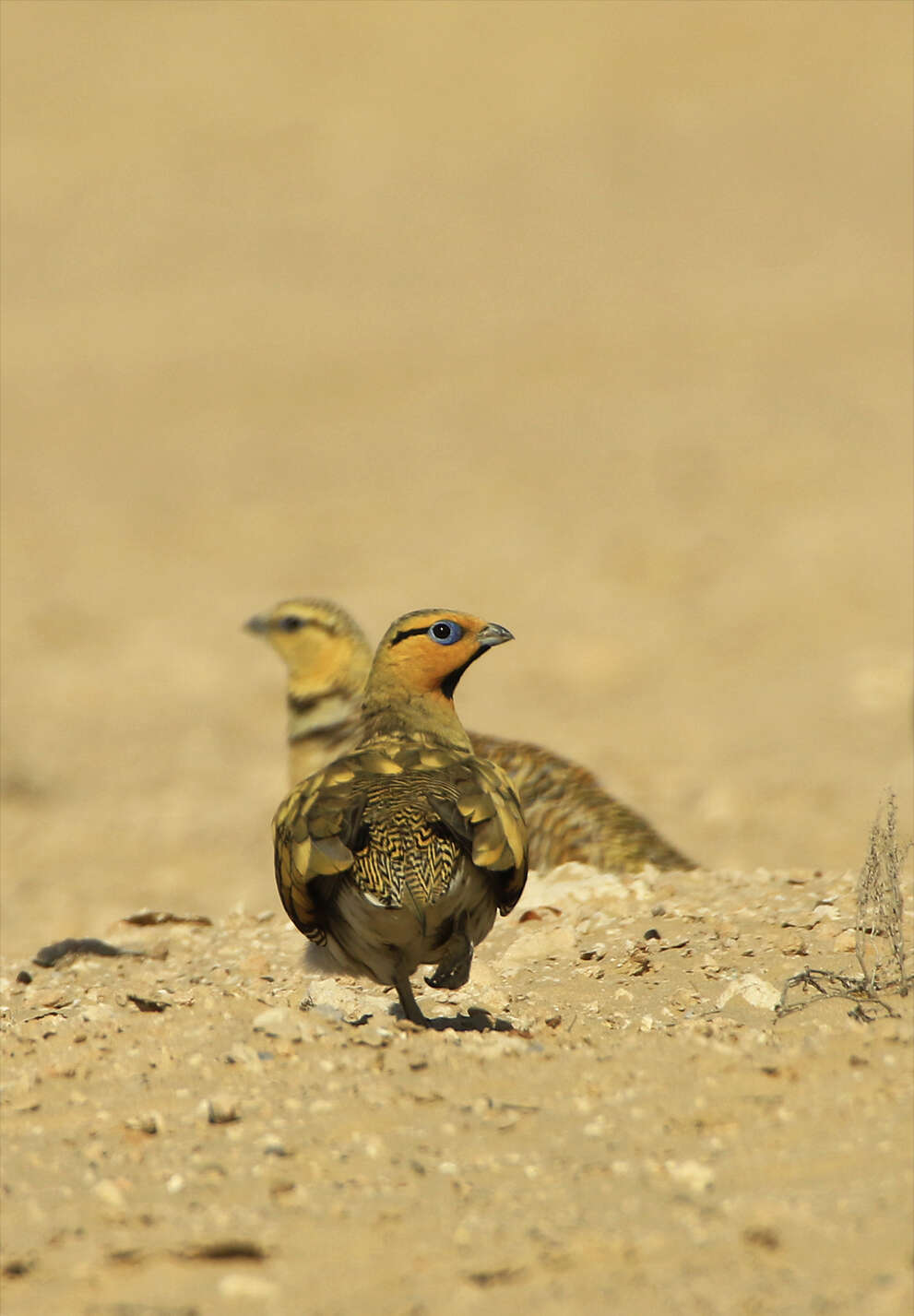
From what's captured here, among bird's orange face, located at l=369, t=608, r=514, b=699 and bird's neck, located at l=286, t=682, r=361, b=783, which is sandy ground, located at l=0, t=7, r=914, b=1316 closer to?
bird's neck, located at l=286, t=682, r=361, b=783

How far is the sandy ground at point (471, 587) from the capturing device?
157 inches

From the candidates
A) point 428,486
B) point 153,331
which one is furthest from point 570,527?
point 153,331

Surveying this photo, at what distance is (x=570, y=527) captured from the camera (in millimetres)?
20641

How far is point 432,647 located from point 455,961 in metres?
1.39

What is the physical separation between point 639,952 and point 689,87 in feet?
112

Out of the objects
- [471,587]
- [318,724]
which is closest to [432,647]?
[318,724]

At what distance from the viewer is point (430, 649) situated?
6.75 metres

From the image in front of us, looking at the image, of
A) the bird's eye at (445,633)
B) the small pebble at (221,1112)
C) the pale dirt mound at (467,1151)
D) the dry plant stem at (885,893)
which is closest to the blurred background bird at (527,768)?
the bird's eye at (445,633)

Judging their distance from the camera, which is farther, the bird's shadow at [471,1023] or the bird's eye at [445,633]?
the bird's eye at [445,633]

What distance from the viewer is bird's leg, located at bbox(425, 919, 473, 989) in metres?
5.70

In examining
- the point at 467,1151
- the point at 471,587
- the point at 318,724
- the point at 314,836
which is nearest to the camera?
the point at 467,1151

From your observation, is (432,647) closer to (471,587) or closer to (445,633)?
(445,633)

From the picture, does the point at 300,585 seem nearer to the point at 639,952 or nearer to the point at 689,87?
the point at 639,952

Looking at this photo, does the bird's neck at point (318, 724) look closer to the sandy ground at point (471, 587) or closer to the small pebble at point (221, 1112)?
the sandy ground at point (471, 587)
